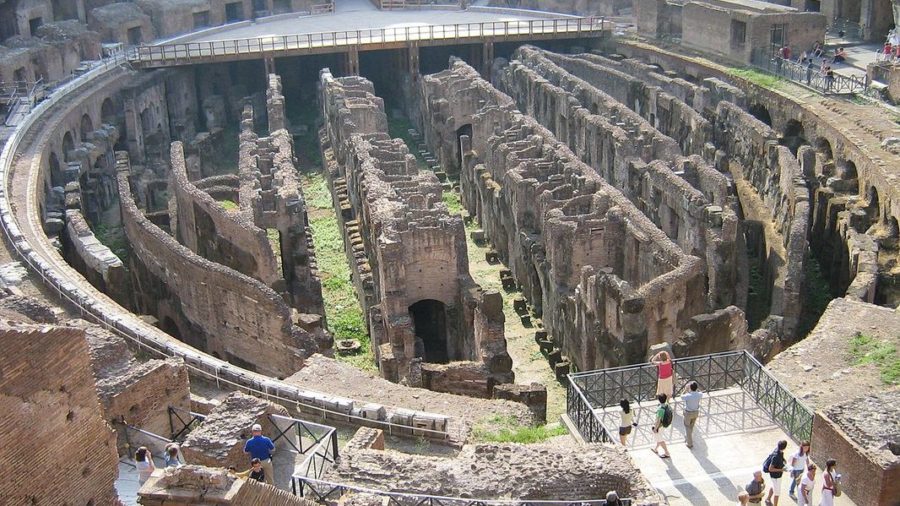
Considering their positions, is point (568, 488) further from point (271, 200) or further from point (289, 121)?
point (289, 121)

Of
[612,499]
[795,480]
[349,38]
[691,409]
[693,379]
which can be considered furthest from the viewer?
[349,38]

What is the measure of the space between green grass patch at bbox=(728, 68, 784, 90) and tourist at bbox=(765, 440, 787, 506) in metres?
25.4

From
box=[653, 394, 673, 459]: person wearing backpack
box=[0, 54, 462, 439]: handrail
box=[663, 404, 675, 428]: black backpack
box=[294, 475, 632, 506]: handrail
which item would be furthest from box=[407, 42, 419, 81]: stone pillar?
box=[294, 475, 632, 506]: handrail

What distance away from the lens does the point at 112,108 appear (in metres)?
43.8

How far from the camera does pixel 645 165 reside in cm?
3050

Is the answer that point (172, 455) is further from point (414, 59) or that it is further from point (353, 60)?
point (414, 59)

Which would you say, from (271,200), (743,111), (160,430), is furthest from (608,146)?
(160,430)

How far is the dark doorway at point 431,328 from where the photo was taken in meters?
25.4

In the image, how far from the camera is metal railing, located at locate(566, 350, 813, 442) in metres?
15.6

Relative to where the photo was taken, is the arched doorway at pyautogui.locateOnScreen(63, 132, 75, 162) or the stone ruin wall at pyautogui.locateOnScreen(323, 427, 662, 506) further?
the arched doorway at pyautogui.locateOnScreen(63, 132, 75, 162)

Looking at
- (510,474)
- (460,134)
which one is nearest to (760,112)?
(460,134)

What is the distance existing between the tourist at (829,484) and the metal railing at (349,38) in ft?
121

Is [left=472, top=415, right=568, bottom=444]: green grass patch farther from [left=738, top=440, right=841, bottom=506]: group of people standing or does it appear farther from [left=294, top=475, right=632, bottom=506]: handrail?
[left=738, top=440, right=841, bottom=506]: group of people standing

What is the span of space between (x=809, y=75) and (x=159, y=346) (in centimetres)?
2551
